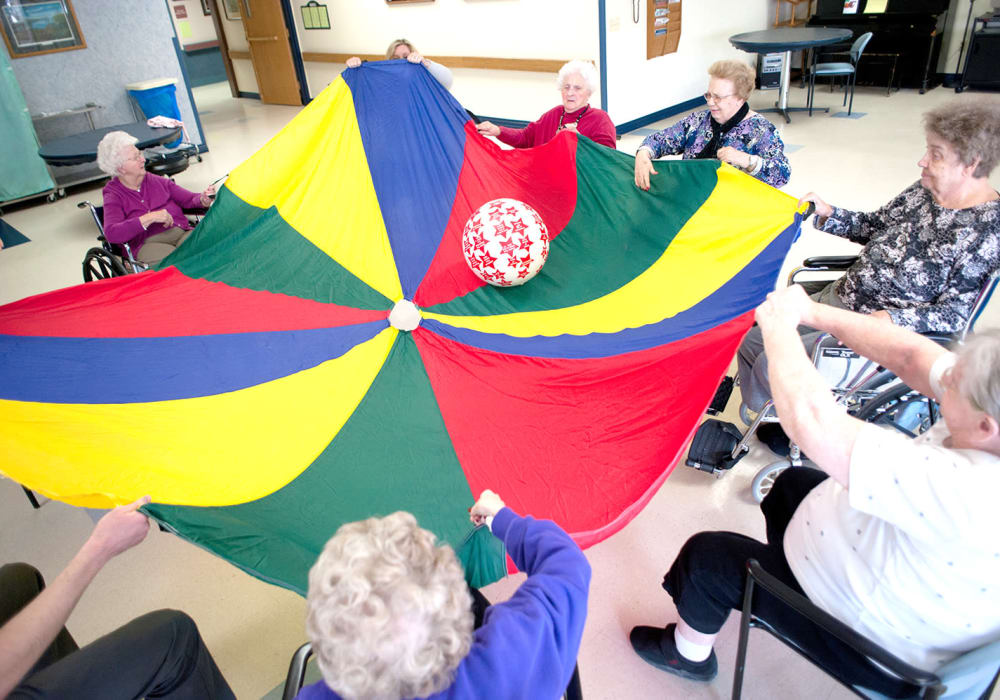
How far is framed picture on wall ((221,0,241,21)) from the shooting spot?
10124mm

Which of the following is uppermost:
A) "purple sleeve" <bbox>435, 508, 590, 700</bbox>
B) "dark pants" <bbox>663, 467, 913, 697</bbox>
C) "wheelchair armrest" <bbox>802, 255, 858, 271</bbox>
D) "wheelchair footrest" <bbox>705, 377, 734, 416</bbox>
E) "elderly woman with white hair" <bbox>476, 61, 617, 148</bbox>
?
"elderly woman with white hair" <bbox>476, 61, 617, 148</bbox>

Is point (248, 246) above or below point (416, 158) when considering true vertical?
below

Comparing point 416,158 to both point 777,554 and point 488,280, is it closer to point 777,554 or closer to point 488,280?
point 488,280

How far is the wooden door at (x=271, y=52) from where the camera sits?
915 centimetres

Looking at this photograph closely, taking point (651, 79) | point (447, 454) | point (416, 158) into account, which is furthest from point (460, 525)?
point (651, 79)

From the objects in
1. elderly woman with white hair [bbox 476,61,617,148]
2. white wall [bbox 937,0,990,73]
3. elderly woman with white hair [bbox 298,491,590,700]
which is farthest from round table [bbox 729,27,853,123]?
elderly woman with white hair [bbox 298,491,590,700]

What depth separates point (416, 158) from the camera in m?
2.91

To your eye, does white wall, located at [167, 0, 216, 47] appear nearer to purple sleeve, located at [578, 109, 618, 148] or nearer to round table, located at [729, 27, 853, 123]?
round table, located at [729, 27, 853, 123]

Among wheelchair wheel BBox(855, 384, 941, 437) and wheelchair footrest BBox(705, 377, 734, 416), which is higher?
wheelchair wheel BBox(855, 384, 941, 437)

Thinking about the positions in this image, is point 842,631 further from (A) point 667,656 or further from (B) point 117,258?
(B) point 117,258

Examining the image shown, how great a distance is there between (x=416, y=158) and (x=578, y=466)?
1709 millimetres

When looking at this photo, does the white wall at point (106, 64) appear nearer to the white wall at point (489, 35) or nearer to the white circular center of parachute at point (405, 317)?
the white wall at point (489, 35)

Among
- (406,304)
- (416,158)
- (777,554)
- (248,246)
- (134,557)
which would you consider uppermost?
(416,158)

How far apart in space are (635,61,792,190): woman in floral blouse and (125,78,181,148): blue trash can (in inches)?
236
